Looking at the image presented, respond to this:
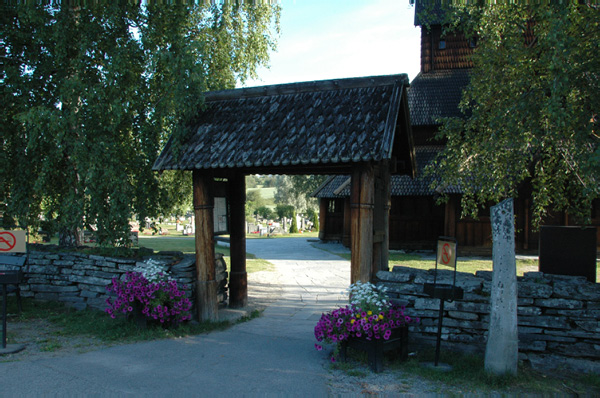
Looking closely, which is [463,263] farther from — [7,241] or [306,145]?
[7,241]

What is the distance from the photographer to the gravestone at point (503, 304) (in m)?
5.36

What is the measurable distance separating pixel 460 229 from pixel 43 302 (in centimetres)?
1614

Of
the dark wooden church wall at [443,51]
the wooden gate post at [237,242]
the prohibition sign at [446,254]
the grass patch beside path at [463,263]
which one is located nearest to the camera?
the prohibition sign at [446,254]

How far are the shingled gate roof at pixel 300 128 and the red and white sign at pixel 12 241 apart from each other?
2286 mm

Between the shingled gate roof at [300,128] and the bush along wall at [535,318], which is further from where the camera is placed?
the shingled gate roof at [300,128]

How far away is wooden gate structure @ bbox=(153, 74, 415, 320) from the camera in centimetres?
680

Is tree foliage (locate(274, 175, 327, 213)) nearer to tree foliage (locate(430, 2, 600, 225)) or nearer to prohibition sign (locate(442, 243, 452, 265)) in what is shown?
tree foliage (locate(430, 2, 600, 225))

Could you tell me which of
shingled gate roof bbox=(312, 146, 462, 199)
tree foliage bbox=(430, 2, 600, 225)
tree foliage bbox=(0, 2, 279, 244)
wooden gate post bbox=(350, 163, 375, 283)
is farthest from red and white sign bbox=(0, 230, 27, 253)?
shingled gate roof bbox=(312, 146, 462, 199)

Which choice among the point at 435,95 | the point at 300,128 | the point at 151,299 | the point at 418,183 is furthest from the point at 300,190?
the point at 151,299

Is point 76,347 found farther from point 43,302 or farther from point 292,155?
point 292,155

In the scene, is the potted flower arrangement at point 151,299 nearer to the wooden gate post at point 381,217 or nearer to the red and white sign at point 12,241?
the red and white sign at point 12,241

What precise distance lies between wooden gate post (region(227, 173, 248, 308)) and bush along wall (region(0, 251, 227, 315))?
0.78ft

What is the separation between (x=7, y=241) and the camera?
23.7ft

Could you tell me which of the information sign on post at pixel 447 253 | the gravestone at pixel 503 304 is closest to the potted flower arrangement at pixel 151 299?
the information sign on post at pixel 447 253
